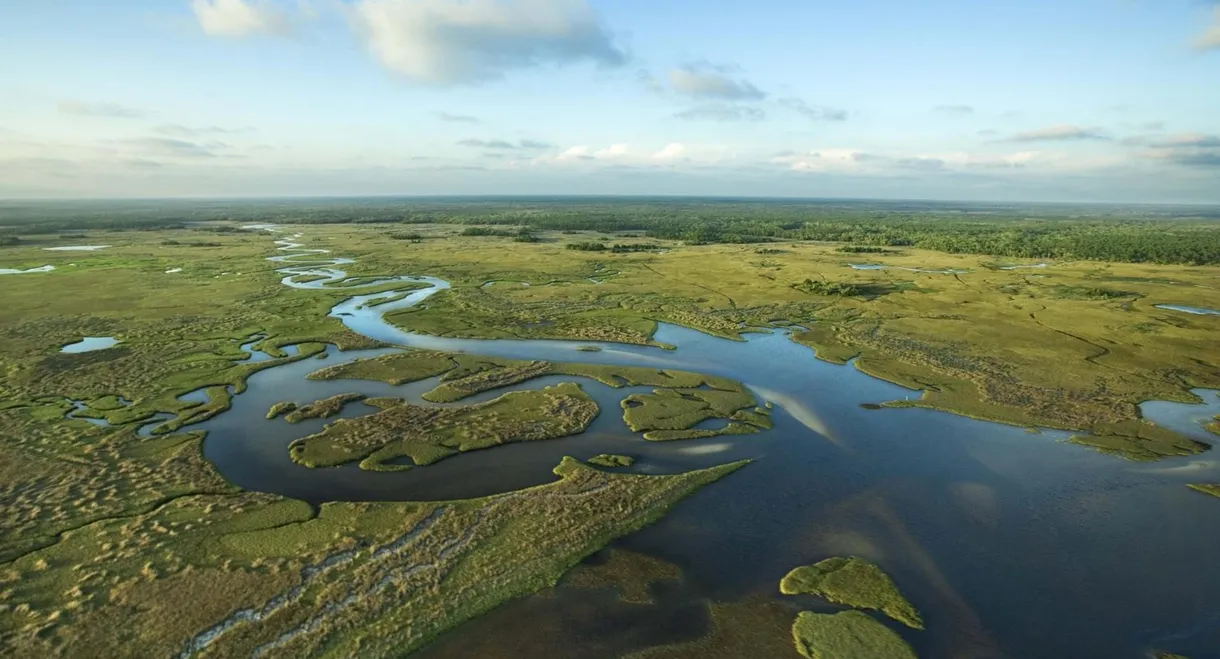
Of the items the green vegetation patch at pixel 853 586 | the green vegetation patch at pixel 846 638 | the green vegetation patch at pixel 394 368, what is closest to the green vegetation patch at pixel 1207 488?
the green vegetation patch at pixel 853 586

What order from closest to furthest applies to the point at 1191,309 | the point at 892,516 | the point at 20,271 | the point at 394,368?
the point at 892,516 → the point at 394,368 → the point at 1191,309 → the point at 20,271

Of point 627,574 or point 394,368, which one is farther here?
point 394,368

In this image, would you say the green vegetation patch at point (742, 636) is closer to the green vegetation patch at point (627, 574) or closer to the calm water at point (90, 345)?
the green vegetation patch at point (627, 574)

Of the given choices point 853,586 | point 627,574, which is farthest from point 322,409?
point 853,586

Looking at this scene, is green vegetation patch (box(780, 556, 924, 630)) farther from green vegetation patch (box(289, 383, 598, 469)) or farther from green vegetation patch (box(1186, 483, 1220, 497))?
green vegetation patch (box(1186, 483, 1220, 497))

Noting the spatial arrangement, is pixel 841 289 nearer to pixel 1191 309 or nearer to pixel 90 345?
pixel 1191 309

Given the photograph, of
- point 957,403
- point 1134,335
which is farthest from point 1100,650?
point 1134,335

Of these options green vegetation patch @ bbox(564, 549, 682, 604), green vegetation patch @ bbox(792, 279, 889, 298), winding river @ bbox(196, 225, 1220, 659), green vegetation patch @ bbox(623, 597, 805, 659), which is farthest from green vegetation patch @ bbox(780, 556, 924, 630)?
green vegetation patch @ bbox(792, 279, 889, 298)
